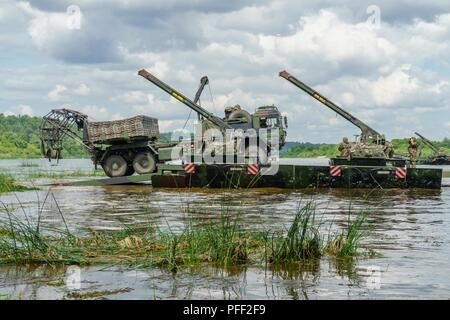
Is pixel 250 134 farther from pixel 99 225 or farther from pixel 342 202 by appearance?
pixel 99 225

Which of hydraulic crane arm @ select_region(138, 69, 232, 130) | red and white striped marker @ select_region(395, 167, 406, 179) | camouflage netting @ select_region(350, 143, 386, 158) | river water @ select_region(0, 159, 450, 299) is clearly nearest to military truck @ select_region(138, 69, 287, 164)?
hydraulic crane arm @ select_region(138, 69, 232, 130)

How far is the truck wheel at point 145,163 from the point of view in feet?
92.8

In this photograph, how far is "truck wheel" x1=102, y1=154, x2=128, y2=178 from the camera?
28.7 m

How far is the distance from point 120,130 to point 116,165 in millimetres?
1632

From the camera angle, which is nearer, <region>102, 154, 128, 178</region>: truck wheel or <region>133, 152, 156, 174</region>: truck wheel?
<region>133, 152, 156, 174</region>: truck wheel

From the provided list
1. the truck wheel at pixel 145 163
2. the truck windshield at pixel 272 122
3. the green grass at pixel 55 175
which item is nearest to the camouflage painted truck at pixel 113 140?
the truck wheel at pixel 145 163

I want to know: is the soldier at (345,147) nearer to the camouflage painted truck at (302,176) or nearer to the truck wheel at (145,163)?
the camouflage painted truck at (302,176)

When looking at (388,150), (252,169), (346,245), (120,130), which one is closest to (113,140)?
(120,130)

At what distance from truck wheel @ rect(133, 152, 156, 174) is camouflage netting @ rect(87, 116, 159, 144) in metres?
0.72

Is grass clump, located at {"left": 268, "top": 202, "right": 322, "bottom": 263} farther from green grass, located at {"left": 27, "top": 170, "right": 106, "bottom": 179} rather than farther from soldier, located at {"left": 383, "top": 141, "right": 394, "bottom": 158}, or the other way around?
green grass, located at {"left": 27, "top": 170, "right": 106, "bottom": 179}
